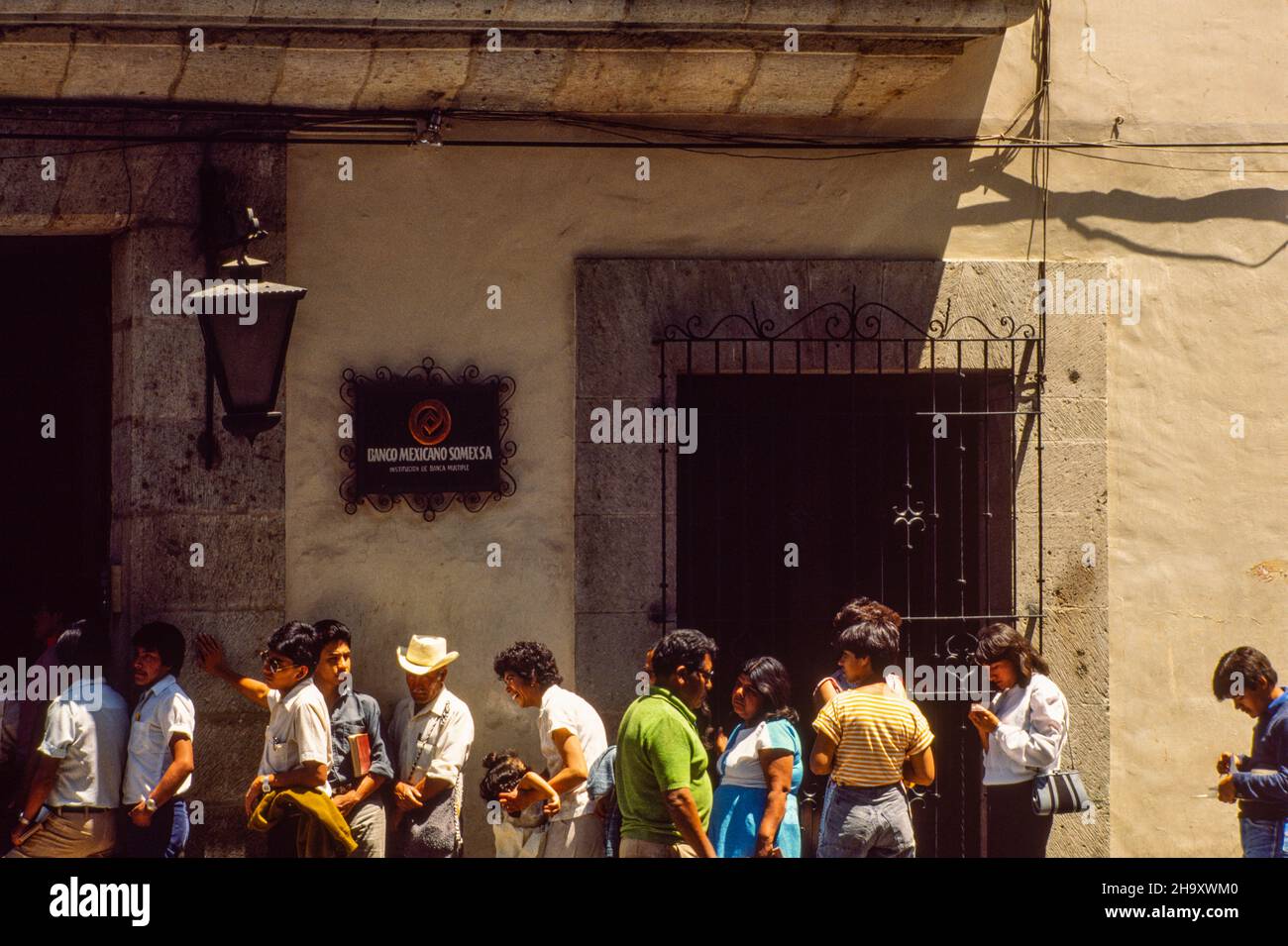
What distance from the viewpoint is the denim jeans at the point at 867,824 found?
6.28m

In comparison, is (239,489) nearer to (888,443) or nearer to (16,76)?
(16,76)

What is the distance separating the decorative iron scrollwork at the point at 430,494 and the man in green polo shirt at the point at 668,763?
1.42 metres

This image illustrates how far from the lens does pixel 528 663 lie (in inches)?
264

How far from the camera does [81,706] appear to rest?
6.64 meters

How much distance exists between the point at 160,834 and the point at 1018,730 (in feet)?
11.4

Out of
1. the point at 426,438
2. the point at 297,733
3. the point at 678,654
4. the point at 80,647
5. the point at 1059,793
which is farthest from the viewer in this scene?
the point at 426,438

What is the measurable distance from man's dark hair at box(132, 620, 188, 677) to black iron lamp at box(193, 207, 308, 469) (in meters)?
0.86

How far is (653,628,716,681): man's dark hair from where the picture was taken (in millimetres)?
6219

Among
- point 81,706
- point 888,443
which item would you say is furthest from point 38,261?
point 888,443

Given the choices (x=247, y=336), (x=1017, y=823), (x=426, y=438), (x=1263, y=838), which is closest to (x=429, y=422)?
(x=426, y=438)

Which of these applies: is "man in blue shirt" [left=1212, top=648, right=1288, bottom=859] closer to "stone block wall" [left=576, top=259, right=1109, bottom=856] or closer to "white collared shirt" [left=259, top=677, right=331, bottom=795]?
"stone block wall" [left=576, top=259, right=1109, bottom=856]

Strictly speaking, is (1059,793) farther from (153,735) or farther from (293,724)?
(153,735)

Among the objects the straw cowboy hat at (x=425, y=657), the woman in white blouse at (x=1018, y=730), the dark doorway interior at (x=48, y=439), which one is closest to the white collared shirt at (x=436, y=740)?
the straw cowboy hat at (x=425, y=657)

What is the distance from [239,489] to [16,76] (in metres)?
1.89
